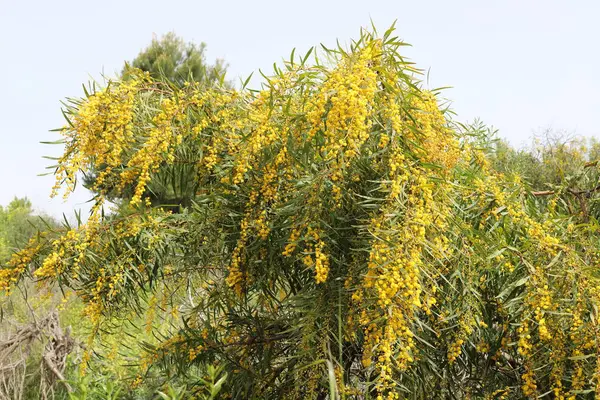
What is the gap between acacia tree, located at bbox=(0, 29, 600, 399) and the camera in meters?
2.19

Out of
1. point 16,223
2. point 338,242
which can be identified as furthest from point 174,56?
point 338,242

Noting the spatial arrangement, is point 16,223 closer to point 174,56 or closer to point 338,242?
point 174,56

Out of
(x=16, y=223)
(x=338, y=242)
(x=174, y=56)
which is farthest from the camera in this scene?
(x=16, y=223)

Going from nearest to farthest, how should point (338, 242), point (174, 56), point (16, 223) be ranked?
point (338, 242)
point (174, 56)
point (16, 223)

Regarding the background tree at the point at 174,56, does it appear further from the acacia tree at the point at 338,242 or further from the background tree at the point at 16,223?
the acacia tree at the point at 338,242

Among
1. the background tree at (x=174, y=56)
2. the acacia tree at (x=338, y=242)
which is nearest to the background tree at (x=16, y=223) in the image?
the background tree at (x=174, y=56)

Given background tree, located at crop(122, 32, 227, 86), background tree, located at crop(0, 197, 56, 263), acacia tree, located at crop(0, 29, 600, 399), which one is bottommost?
acacia tree, located at crop(0, 29, 600, 399)

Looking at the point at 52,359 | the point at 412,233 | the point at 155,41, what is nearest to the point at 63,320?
the point at 52,359

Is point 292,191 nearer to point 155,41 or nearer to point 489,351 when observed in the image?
point 489,351

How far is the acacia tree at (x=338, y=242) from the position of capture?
2.19 m

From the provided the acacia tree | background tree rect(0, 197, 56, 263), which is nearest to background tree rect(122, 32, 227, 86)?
background tree rect(0, 197, 56, 263)

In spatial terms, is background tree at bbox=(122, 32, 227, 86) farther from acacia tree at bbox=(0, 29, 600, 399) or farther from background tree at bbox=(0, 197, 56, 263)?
acacia tree at bbox=(0, 29, 600, 399)

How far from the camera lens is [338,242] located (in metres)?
2.53

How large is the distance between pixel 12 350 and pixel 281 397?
3.61 meters
